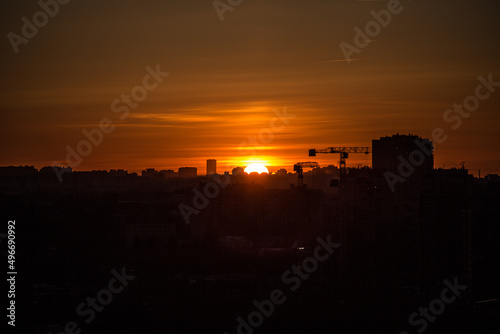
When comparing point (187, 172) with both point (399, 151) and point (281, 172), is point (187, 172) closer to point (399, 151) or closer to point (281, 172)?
point (281, 172)

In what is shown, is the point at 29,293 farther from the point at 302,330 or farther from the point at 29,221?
the point at 29,221
